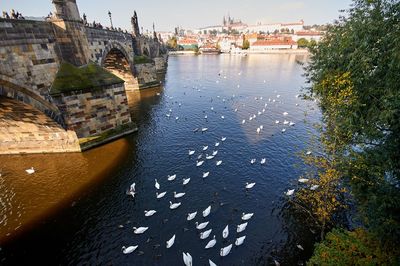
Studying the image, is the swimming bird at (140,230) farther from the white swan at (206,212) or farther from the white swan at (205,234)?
the white swan at (206,212)

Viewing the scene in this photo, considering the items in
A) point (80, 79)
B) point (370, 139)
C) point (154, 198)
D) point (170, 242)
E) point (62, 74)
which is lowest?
point (154, 198)

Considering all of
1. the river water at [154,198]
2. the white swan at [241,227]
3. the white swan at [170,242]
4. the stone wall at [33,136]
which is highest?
the stone wall at [33,136]

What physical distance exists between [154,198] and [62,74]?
56.4 feet

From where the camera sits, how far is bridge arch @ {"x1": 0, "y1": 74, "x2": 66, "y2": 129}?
19.2 meters

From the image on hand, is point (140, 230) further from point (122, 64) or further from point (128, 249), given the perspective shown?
point (122, 64)

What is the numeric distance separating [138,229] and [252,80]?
62.8 metres

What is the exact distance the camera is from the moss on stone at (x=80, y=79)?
24.7m

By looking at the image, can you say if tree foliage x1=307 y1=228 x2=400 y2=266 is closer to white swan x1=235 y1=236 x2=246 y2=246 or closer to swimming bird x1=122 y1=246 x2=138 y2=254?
white swan x1=235 y1=236 x2=246 y2=246

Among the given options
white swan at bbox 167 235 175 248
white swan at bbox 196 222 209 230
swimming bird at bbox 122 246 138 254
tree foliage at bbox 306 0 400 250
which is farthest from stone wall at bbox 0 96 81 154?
tree foliage at bbox 306 0 400 250

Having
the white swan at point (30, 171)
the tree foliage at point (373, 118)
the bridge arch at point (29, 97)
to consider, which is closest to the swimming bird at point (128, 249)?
the tree foliage at point (373, 118)

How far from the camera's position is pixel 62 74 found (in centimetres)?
2527

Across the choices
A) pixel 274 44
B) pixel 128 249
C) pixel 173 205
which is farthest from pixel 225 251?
pixel 274 44

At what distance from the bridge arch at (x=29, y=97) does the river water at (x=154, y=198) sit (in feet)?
18.1

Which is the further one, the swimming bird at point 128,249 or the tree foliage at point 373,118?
the swimming bird at point 128,249
